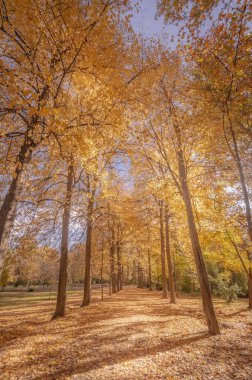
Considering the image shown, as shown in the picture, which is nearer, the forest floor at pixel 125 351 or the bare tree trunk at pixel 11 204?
the bare tree trunk at pixel 11 204

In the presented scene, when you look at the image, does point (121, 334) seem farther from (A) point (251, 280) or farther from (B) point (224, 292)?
(B) point (224, 292)

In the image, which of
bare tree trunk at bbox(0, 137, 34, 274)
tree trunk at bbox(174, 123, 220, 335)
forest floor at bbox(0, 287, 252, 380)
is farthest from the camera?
tree trunk at bbox(174, 123, 220, 335)

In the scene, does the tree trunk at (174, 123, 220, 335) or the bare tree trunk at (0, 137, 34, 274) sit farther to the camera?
the tree trunk at (174, 123, 220, 335)

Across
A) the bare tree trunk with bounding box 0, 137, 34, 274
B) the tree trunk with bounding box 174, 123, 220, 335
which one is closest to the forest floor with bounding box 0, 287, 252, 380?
the tree trunk with bounding box 174, 123, 220, 335

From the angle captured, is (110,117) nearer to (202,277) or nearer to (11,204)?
(11,204)

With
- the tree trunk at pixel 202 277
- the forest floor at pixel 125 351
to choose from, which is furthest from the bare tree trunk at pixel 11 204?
the tree trunk at pixel 202 277

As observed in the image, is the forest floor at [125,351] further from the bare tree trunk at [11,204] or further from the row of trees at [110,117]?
the bare tree trunk at [11,204]

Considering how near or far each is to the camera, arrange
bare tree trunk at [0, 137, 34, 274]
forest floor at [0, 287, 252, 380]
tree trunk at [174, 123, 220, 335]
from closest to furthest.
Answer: bare tree trunk at [0, 137, 34, 274] < forest floor at [0, 287, 252, 380] < tree trunk at [174, 123, 220, 335]

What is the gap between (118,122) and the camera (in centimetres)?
554

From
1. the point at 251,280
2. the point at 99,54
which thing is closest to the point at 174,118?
the point at 99,54

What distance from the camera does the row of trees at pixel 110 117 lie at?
4.25 meters

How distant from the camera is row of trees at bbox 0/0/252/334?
13.9ft

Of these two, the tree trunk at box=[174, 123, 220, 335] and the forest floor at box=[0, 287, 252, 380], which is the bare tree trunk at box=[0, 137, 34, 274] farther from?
the tree trunk at box=[174, 123, 220, 335]

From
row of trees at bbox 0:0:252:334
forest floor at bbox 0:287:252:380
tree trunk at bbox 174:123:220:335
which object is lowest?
forest floor at bbox 0:287:252:380
